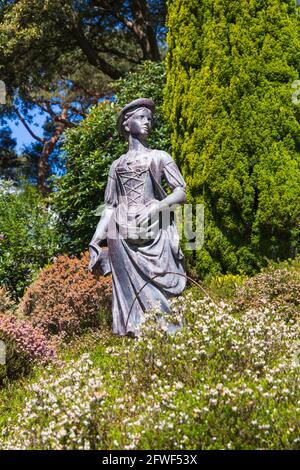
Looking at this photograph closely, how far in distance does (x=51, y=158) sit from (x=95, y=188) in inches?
424

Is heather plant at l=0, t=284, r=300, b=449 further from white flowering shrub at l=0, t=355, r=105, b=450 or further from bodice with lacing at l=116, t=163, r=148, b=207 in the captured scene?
bodice with lacing at l=116, t=163, r=148, b=207

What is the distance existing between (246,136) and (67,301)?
3031 millimetres

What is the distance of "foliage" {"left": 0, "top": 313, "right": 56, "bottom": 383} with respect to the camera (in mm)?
5824

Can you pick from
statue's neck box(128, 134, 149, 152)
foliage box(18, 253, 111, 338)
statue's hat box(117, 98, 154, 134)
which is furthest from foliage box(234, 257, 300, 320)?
statue's hat box(117, 98, 154, 134)

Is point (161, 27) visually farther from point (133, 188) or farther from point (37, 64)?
point (133, 188)

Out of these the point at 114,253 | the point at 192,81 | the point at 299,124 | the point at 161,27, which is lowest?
the point at 114,253

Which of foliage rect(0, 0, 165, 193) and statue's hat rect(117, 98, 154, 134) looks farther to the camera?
foliage rect(0, 0, 165, 193)

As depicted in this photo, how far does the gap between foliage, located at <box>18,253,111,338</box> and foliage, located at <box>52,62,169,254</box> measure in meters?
1.81

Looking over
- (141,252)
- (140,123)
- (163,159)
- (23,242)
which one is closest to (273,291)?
(141,252)

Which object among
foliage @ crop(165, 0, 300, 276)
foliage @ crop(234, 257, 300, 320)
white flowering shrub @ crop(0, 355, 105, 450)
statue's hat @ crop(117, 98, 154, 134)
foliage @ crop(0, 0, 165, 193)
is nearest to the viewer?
white flowering shrub @ crop(0, 355, 105, 450)

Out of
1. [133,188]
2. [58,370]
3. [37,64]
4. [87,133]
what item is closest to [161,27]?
[37,64]

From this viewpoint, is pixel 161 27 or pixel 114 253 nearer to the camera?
pixel 114 253

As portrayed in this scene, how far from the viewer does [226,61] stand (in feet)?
27.2

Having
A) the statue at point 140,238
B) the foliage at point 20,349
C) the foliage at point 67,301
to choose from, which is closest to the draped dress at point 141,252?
the statue at point 140,238
